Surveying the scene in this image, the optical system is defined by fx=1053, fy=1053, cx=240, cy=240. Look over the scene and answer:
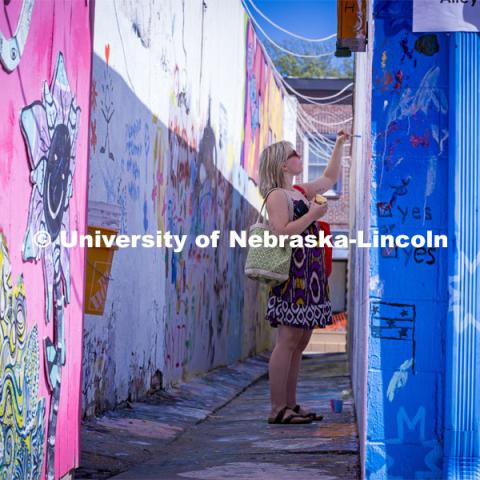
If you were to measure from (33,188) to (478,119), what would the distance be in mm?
1669

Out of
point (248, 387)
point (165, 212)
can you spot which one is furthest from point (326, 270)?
point (248, 387)

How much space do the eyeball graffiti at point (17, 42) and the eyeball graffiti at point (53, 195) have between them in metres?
0.20

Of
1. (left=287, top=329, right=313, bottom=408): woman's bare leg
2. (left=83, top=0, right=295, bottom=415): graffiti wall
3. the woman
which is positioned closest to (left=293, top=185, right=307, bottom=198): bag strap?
the woman

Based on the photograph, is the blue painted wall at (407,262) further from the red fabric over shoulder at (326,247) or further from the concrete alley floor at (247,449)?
the red fabric over shoulder at (326,247)

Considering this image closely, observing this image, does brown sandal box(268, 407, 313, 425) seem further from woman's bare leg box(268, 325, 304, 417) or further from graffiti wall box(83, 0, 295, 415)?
graffiti wall box(83, 0, 295, 415)

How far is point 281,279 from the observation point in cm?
643

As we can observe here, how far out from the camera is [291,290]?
656 centimetres

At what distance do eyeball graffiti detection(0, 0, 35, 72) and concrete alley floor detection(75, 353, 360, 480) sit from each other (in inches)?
87.0

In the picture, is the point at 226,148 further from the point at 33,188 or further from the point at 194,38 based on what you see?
the point at 33,188

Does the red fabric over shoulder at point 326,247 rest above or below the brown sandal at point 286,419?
above

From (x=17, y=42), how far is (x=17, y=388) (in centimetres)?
118

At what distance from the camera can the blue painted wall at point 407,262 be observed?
13.3 ft

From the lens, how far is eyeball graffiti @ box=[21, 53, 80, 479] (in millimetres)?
3764

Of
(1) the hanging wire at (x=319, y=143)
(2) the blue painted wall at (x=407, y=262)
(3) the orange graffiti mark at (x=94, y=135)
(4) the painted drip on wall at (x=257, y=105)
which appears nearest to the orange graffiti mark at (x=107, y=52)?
(3) the orange graffiti mark at (x=94, y=135)
